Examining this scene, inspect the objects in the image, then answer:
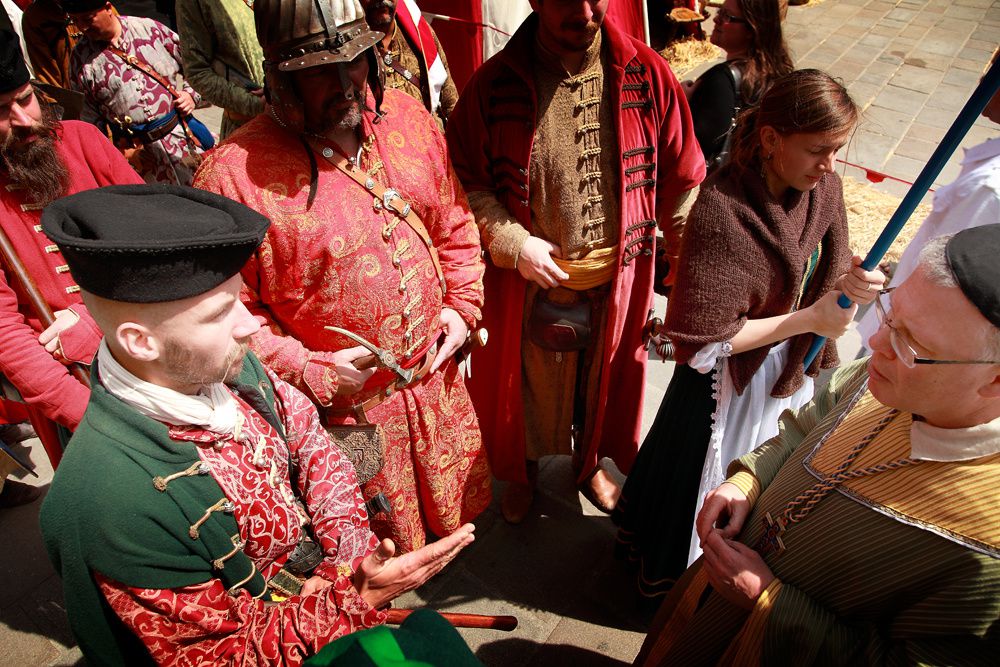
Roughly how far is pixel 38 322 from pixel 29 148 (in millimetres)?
569

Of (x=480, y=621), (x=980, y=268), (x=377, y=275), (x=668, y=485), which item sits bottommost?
(x=668, y=485)

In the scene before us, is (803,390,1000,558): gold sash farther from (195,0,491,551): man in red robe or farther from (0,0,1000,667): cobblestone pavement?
(0,0,1000,667): cobblestone pavement

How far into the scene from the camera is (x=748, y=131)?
2.03 metres

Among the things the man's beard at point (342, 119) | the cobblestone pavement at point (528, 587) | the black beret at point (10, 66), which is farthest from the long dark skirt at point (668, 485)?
the black beret at point (10, 66)

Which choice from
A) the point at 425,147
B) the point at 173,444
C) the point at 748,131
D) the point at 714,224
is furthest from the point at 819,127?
the point at 173,444

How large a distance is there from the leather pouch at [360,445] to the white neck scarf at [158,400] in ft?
2.29

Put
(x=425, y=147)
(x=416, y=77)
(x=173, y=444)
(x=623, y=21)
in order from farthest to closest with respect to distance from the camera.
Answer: (x=623, y=21) → (x=416, y=77) → (x=425, y=147) → (x=173, y=444)

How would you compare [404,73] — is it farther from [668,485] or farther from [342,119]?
[668,485]

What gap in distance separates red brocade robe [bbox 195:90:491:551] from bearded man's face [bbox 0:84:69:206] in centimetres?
67

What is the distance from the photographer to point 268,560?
153 centimetres

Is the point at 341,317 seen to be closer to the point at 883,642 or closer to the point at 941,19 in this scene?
the point at 883,642

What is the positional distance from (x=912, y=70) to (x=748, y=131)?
848cm

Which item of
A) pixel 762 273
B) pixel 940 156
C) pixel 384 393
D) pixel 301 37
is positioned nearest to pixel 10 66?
pixel 301 37

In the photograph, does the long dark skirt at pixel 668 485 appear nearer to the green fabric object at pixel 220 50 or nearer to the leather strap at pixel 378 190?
the leather strap at pixel 378 190
